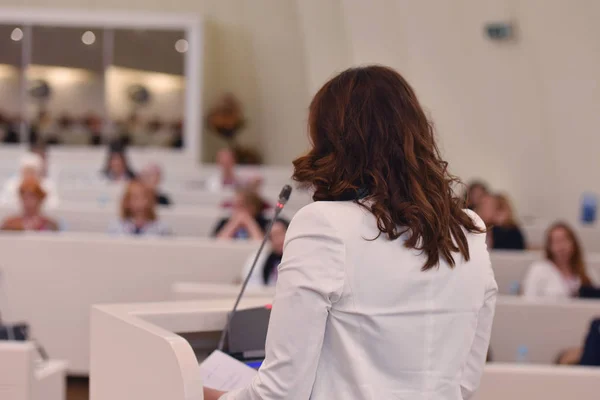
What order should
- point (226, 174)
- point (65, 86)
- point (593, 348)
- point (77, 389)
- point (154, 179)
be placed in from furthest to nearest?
point (65, 86)
point (226, 174)
point (154, 179)
point (77, 389)
point (593, 348)

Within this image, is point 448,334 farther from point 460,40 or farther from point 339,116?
point 460,40

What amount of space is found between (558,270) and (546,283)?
124mm

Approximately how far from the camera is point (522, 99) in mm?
8828

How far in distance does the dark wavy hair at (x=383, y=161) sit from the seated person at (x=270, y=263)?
3465 millimetres

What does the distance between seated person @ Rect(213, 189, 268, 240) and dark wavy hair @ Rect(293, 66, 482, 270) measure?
15.8 ft

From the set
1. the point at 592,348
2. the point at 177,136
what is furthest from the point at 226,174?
the point at 592,348

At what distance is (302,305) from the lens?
147 centimetres

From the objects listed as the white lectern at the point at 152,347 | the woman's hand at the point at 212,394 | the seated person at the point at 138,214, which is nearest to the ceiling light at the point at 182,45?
the seated person at the point at 138,214

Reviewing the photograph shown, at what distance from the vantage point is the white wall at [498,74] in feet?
26.1

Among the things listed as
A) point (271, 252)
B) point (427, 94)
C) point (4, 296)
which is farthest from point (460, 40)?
point (4, 296)

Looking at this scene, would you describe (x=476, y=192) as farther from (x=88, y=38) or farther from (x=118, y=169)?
(x=88, y=38)

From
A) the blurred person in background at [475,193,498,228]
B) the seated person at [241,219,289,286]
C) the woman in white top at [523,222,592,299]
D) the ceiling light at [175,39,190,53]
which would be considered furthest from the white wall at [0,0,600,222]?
the ceiling light at [175,39,190,53]

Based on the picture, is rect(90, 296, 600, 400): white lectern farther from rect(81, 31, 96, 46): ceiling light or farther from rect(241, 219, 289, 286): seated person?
rect(81, 31, 96, 46): ceiling light

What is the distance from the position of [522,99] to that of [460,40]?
0.84 m
